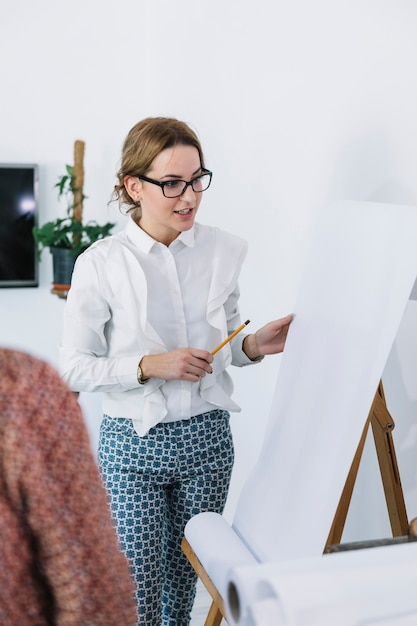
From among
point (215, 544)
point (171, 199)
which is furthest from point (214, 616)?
point (171, 199)

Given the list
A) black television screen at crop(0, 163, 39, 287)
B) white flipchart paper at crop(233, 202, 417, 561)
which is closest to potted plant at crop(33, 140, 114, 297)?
black television screen at crop(0, 163, 39, 287)

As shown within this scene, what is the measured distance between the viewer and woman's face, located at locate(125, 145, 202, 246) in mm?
1681

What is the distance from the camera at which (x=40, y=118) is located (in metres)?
3.56

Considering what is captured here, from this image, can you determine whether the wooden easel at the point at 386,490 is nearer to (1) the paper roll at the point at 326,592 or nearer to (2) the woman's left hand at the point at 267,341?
(2) the woman's left hand at the point at 267,341

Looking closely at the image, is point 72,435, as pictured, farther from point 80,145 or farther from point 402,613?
point 80,145

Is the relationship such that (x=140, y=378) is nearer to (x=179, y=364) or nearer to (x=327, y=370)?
(x=179, y=364)

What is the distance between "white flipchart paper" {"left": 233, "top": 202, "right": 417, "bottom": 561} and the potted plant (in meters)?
1.98

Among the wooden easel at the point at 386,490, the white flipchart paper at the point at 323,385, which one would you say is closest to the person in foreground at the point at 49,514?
the white flipchart paper at the point at 323,385

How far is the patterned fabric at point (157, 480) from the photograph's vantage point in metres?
1.71

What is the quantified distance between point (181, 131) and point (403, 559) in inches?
43.9

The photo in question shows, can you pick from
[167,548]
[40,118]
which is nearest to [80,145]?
[40,118]

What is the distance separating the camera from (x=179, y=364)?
1.61m

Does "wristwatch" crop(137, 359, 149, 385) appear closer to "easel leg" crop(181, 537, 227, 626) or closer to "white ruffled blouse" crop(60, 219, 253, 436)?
"white ruffled blouse" crop(60, 219, 253, 436)

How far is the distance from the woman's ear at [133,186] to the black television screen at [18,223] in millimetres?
1892
